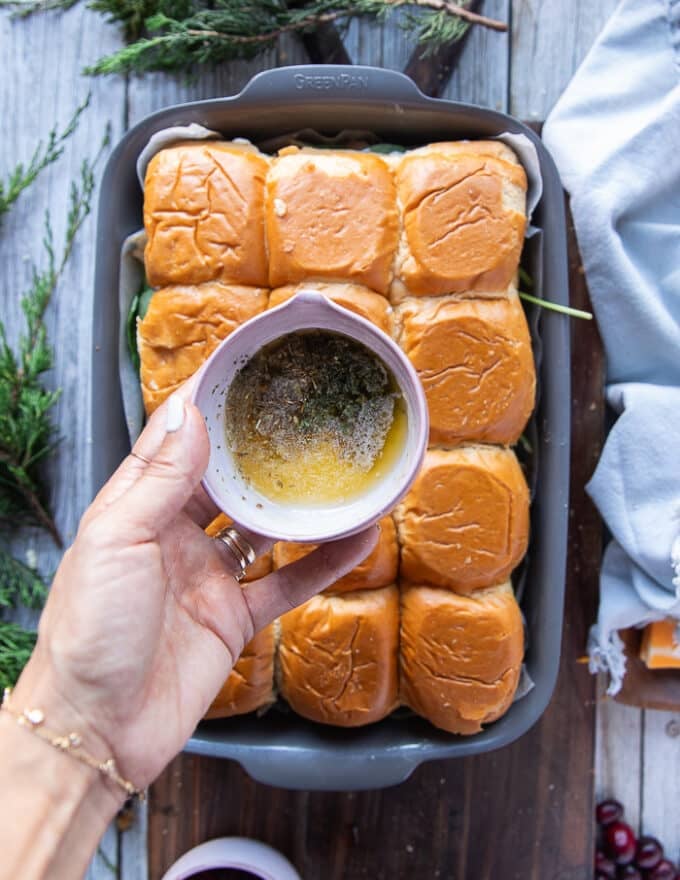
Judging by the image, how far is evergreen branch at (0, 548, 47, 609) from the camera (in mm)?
1704

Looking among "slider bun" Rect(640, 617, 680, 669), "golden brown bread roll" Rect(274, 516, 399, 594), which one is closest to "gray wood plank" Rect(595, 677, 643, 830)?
"slider bun" Rect(640, 617, 680, 669)

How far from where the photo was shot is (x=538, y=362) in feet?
5.15

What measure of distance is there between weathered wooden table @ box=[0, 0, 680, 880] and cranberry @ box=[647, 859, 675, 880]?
7 cm

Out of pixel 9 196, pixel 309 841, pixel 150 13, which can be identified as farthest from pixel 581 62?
pixel 309 841

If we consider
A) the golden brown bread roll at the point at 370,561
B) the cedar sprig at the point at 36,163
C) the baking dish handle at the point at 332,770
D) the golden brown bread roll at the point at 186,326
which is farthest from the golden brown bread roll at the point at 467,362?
the cedar sprig at the point at 36,163

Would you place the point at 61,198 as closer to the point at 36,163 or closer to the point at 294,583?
the point at 36,163

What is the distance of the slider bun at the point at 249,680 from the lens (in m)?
1.49

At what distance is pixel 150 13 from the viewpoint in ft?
5.43

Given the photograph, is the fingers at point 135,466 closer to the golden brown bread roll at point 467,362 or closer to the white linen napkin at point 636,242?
the golden brown bread roll at point 467,362

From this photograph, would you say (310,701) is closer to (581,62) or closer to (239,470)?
(239,470)

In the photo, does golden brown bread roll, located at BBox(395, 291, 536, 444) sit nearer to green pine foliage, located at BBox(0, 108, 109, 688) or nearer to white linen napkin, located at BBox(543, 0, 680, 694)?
white linen napkin, located at BBox(543, 0, 680, 694)

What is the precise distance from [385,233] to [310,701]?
817 millimetres

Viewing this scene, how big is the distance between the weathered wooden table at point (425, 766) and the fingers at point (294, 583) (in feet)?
2.02

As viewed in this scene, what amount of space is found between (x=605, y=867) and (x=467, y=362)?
1078 millimetres
